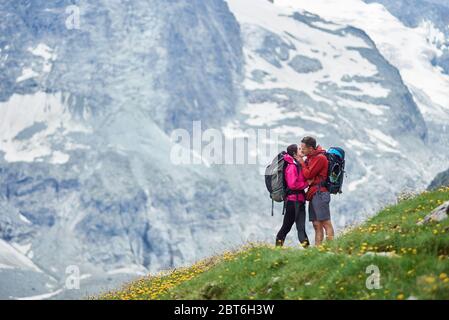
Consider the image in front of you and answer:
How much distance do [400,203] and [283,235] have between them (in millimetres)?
3224

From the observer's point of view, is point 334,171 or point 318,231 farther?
point 318,231

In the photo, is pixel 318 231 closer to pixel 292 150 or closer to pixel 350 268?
pixel 292 150

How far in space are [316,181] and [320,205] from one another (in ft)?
2.07

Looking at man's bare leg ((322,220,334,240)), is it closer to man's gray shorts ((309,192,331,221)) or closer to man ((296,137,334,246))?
man ((296,137,334,246))

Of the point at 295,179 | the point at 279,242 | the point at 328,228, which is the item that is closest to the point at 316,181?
the point at 295,179

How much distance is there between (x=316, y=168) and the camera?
2106 cm

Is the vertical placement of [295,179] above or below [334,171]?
below

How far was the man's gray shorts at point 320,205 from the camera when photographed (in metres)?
21.4

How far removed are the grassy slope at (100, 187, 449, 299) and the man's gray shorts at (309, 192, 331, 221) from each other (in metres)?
1.05

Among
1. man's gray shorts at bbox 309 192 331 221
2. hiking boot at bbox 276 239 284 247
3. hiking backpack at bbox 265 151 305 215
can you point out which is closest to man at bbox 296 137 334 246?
man's gray shorts at bbox 309 192 331 221

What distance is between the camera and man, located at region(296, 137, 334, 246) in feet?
69.1

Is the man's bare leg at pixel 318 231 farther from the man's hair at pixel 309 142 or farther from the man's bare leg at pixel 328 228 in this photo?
the man's hair at pixel 309 142
